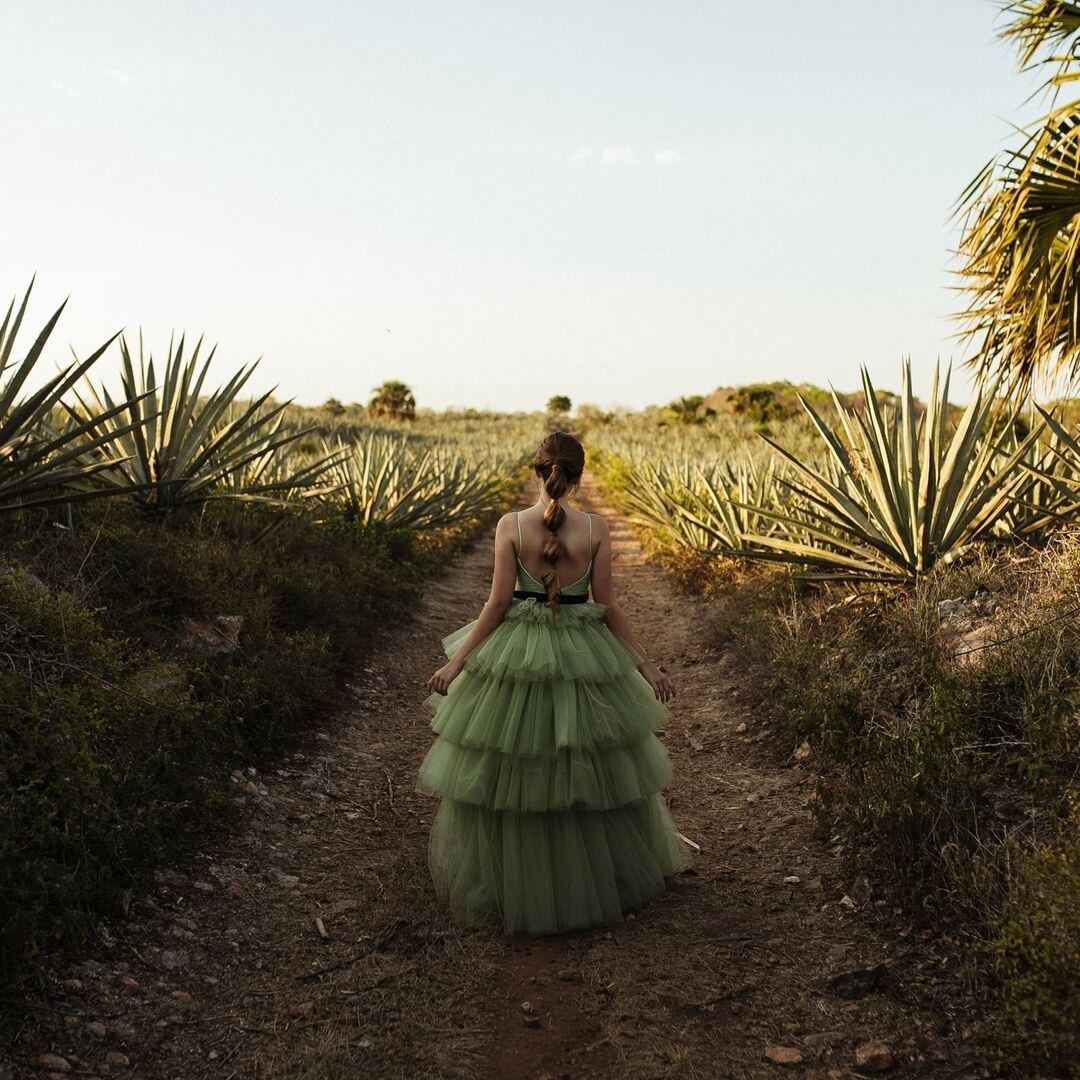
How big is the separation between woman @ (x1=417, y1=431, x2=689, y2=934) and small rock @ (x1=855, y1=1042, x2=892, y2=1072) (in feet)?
3.34

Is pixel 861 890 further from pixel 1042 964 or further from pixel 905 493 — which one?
pixel 905 493

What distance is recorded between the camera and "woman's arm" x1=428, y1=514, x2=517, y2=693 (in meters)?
3.44

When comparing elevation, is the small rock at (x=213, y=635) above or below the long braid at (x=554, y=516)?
below

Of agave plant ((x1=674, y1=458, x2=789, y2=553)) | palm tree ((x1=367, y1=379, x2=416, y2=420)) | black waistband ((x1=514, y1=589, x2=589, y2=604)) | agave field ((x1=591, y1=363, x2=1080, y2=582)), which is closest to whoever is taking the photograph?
black waistband ((x1=514, y1=589, x2=589, y2=604))

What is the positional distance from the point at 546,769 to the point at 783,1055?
1121mm

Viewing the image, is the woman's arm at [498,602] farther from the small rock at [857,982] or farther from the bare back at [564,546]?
the small rock at [857,982]

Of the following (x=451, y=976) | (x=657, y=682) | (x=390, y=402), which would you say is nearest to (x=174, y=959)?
(x=451, y=976)

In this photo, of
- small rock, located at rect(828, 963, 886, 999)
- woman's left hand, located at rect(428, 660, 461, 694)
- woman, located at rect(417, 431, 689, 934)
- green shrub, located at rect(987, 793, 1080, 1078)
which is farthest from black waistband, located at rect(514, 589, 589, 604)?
green shrub, located at rect(987, 793, 1080, 1078)

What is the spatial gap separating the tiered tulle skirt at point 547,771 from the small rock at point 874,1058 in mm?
1013

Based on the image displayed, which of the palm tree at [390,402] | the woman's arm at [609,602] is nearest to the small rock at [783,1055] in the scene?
the woman's arm at [609,602]

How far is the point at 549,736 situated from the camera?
335 centimetres

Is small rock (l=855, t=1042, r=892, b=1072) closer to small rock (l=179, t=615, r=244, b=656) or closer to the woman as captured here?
the woman

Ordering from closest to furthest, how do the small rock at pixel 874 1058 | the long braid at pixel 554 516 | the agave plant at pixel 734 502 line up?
the small rock at pixel 874 1058 < the long braid at pixel 554 516 < the agave plant at pixel 734 502

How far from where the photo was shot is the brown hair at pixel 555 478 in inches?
133
